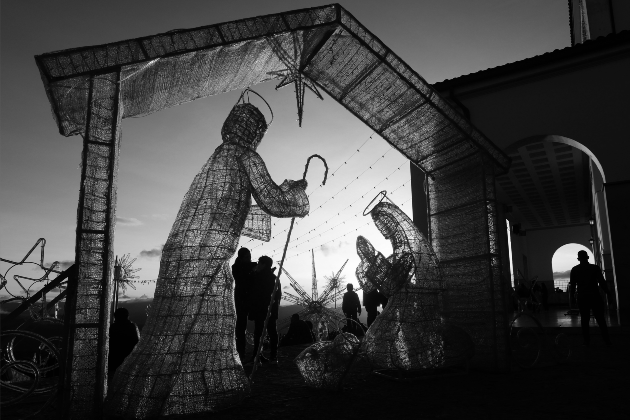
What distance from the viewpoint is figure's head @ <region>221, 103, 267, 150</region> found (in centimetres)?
390

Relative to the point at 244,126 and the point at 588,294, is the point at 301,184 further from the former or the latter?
the point at 588,294

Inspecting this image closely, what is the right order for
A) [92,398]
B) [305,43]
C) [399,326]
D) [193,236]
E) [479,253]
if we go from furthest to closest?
[479,253] < [399,326] < [305,43] < [193,236] < [92,398]

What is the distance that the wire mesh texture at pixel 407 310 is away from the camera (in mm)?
4559

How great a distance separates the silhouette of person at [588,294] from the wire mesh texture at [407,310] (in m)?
3.36

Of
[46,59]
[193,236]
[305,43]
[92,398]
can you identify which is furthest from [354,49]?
[92,398]

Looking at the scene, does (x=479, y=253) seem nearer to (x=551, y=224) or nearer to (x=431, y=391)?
(x=431, y=391)

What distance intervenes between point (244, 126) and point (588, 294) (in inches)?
234

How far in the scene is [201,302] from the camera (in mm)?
3385

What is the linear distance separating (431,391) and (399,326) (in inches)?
28.5

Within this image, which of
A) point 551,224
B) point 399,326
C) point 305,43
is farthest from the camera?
point 551,224

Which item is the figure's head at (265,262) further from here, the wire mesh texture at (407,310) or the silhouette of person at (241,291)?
the wire mesh texture at (407,310)

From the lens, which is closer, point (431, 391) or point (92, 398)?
point (92, 398)

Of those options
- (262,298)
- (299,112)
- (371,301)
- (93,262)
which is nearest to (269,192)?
(299,112)

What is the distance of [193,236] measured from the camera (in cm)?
346
